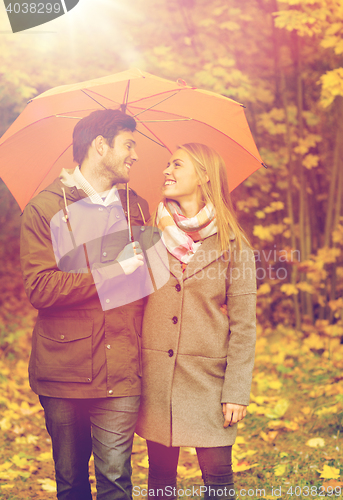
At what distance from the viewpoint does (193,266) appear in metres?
2.32

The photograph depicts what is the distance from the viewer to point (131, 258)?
214cm

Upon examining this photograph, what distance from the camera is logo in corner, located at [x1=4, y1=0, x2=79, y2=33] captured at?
179 inches

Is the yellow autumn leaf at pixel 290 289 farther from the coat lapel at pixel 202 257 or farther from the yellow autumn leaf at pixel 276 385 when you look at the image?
the coat lapel at pixel 202 257

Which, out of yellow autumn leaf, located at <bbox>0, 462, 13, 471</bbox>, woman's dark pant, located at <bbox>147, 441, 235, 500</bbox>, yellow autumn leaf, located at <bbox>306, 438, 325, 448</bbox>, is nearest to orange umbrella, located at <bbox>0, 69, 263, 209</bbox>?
woman's dark pant, located at <bbox>147, 441, 235, 500</bbox>

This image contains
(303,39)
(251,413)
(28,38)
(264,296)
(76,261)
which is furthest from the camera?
(264,296)

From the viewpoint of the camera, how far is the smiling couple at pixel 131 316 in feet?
6.91

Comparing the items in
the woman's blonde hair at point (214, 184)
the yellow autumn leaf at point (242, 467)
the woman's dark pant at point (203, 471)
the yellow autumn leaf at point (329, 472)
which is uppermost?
the woman's blonde hair at point (214, 184)

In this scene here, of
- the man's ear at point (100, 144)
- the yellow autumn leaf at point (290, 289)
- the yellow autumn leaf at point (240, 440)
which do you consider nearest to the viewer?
the man's ear at point (100, 144)

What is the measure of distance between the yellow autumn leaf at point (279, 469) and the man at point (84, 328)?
4.78ft


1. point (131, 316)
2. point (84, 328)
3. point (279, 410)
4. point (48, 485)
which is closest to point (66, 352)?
point (84, 328)

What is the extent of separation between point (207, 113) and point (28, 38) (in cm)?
319

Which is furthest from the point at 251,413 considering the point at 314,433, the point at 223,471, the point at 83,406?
the point at 83,406

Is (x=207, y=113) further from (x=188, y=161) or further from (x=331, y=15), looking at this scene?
(x=331, y=15)

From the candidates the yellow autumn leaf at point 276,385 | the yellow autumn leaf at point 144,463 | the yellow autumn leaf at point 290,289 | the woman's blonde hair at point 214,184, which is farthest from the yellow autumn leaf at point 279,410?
the woman's blonde hair at point 214,184
